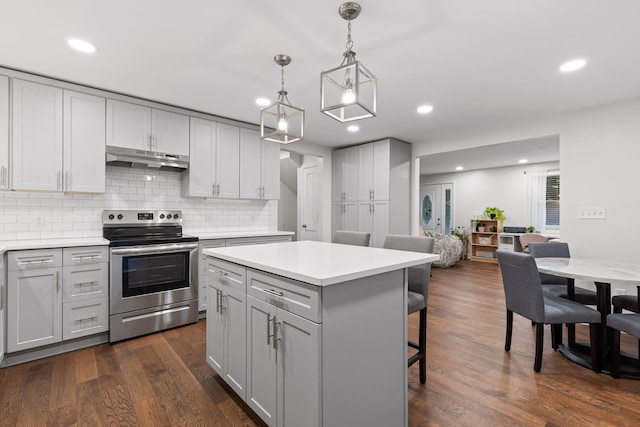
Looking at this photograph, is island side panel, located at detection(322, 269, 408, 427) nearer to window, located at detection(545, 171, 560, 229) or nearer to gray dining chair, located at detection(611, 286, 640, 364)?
gray dining chair, located at detection(611, 286, 640, 364)

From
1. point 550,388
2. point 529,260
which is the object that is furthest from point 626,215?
point 550,388

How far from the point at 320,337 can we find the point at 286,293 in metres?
0.27

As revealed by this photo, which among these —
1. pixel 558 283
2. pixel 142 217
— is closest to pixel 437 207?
pixel 558 283

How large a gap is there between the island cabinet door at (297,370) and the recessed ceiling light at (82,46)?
2391 mm

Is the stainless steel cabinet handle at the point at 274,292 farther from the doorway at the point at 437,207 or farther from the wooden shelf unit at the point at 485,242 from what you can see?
the doorway at the point at 437,207

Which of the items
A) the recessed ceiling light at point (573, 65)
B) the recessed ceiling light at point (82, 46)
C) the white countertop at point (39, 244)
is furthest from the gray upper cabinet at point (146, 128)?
the recessed ceiling light at point (573, 65)

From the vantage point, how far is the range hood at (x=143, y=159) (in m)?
3.12

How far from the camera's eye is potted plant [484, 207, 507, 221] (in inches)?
300

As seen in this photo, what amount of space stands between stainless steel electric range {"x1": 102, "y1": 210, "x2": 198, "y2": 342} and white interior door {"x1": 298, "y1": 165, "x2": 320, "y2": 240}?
3144mm

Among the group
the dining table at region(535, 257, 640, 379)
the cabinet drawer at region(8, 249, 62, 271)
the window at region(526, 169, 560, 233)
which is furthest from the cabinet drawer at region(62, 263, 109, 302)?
the window at region(526, 169, 560, 233)

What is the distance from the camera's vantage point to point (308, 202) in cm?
656

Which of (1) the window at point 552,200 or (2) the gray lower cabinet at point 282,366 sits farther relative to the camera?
(1) the window at point 552,200

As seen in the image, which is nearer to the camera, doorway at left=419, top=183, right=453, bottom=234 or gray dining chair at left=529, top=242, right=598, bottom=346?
gray dining chair at left=529, top=242, right=598, bottom=346

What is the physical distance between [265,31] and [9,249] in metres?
2.54
